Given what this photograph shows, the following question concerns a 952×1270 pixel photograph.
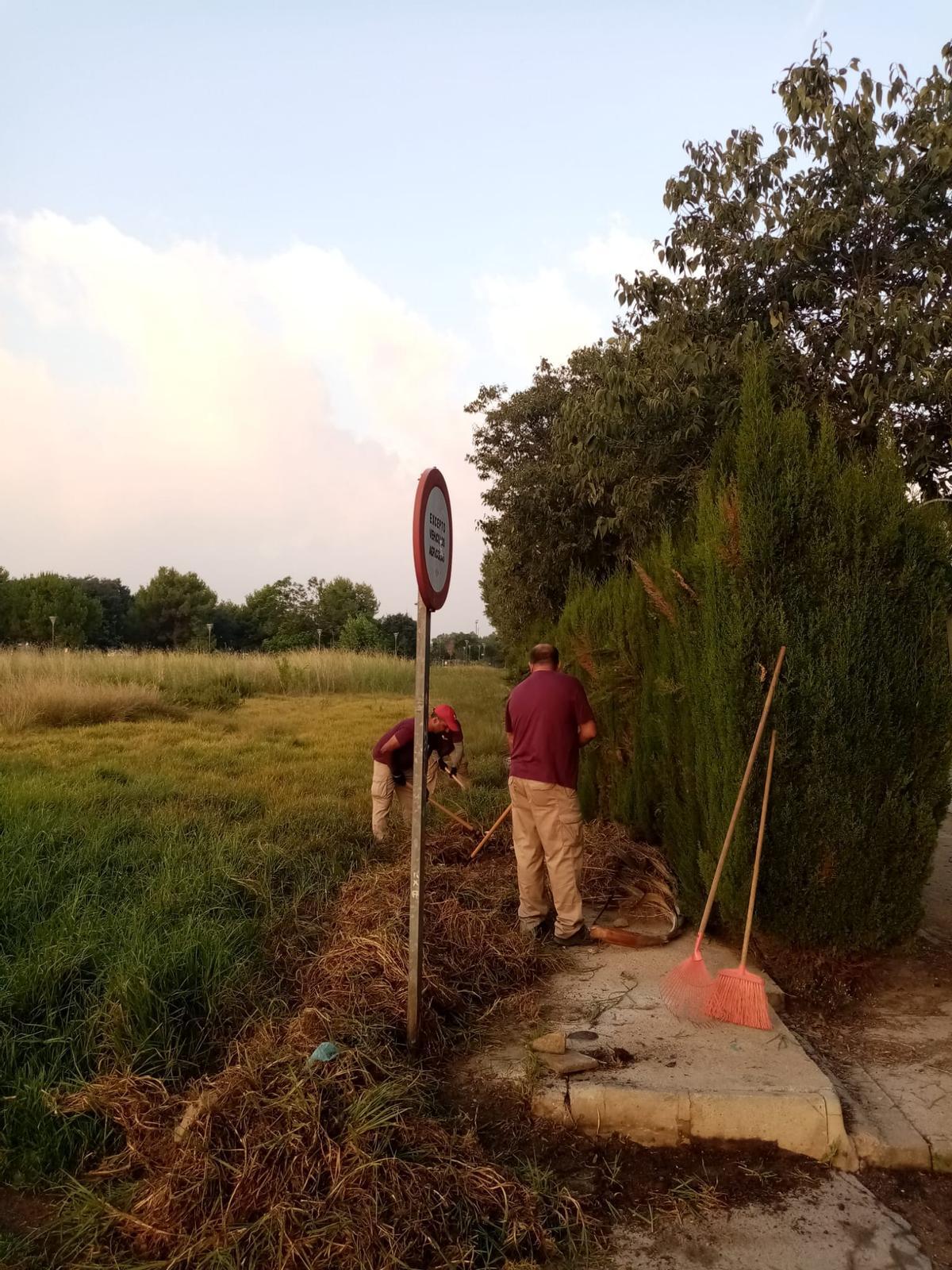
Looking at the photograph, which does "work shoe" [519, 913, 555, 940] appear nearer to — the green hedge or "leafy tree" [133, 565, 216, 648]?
the green hedge

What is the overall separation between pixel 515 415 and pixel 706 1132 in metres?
15.2

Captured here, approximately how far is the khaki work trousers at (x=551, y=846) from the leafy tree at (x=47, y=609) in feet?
178

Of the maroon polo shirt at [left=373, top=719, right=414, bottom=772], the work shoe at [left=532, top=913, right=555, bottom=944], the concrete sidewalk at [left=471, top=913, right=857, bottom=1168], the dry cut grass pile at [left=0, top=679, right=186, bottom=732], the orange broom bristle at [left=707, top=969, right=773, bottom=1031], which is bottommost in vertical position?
the work shoe at [left=532, top=913, right=555, bottom=944]

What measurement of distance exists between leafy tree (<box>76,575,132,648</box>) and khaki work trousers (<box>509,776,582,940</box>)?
6628 centimetres

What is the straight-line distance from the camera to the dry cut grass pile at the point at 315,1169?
8.47 feet

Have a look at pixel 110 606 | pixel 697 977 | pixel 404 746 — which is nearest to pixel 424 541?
pixel 697 977

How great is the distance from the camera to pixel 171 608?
6794 cm

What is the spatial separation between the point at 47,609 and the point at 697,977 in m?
59.4

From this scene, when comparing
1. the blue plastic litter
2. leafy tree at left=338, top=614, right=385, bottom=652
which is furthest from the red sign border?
leafy tree at left=338, top=614, right=385, bottom=652

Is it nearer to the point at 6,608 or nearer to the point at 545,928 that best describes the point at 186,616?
the point at 6,608

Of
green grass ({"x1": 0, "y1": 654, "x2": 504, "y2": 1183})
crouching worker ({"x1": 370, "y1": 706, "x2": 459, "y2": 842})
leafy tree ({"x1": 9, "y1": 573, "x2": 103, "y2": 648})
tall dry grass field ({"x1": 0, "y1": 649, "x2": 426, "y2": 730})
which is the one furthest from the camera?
leafy tree ({"x1": 9, "y1": 573, "x2": 103, "y2": 648})

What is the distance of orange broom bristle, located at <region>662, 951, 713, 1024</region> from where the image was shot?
165 inches

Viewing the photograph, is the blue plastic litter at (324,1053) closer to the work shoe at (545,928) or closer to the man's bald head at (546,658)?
the work shoe at (545,928)

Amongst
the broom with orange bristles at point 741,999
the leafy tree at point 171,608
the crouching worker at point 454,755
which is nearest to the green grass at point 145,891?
the crouching worker at point 454,755
